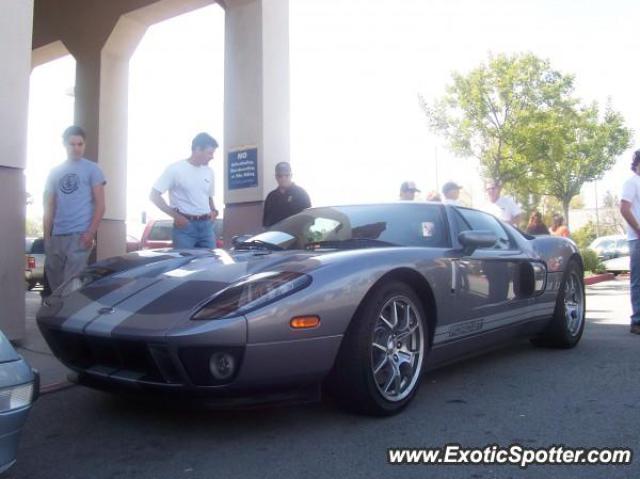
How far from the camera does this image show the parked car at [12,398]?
6.39ft

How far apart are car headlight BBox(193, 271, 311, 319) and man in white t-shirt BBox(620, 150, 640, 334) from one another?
4.06 m

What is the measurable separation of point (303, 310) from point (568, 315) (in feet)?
9.82

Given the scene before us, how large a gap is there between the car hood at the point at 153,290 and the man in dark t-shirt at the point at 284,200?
7.60 feet

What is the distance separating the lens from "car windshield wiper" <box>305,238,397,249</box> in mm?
3520

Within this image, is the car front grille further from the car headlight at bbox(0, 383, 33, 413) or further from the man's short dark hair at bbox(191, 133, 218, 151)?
the man's short dark hair at bbox(191, 133, 218, 151)

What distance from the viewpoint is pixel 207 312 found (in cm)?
257

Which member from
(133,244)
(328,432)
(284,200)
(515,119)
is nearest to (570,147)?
(515,119)

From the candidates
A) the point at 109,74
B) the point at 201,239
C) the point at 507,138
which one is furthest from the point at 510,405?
the point at 507,138

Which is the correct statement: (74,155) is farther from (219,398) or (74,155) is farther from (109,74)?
(109,74)

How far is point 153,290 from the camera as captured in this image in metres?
2.87

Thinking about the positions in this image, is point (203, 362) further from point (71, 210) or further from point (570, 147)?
point (570, 147)

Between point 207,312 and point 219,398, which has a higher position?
point 207,312

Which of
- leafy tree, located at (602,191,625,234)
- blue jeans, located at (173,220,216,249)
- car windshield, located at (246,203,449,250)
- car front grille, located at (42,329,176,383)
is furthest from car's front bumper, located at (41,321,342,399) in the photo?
leafy tree, located at (602,191,625,234)

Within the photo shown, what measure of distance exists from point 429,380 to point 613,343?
2.18 metres
